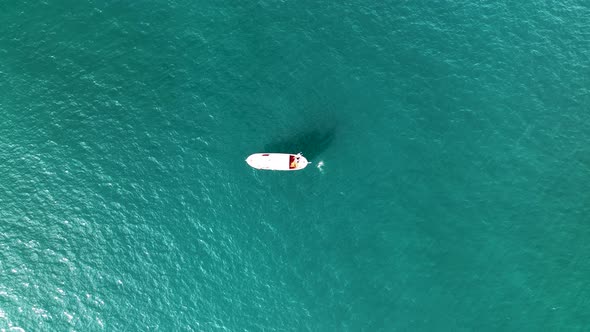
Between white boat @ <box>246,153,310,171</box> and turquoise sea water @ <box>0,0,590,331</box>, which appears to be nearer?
turquoise sea water @ <box>0,0,590,331</box>

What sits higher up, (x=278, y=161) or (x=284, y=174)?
(x=278, y=161)

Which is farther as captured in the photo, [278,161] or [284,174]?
[284,174]

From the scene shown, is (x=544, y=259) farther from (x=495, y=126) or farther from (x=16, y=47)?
(x=16, y=47)

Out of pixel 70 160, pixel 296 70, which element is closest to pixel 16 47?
pixel 70 160

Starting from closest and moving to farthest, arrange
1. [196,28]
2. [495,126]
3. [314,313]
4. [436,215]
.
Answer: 1. [314,313]
2. [436,215]
3. [495,126]
4. [196,28]
